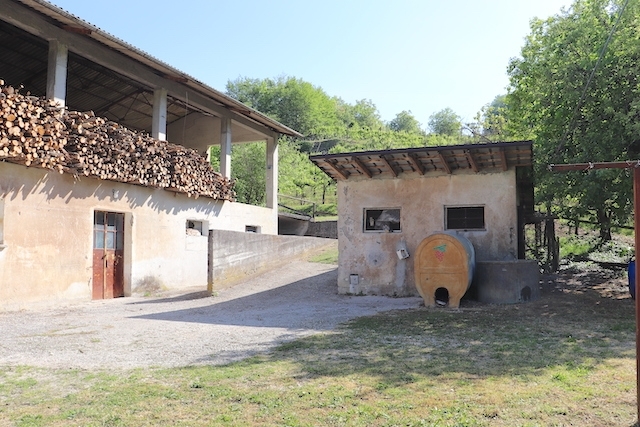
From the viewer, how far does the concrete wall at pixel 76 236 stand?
34.5 feet

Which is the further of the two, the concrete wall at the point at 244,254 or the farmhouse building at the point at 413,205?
the concrete wall at the point at 244,254

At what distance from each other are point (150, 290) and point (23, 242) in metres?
4.14

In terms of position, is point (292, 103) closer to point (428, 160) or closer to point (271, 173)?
point (271, 173)

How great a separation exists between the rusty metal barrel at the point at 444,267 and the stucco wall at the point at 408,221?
1.37 metres

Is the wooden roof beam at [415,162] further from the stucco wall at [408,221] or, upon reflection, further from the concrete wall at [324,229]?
the concrete wall at [324,229]

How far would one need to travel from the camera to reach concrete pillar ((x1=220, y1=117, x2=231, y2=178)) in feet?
59.8

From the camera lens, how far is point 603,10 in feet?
43.5

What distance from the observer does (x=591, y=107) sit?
11.8 m

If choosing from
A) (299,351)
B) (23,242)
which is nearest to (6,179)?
(23,242)

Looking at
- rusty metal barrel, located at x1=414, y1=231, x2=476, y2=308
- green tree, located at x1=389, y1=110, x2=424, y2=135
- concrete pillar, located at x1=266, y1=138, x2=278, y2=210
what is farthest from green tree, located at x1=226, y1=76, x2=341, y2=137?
rusty metal barrel, located at x1=414, y1=231, x2=476, y2=308

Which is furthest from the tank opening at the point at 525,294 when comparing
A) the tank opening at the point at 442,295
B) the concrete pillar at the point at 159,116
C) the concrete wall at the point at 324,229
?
the concrete wall at the point at 324,229

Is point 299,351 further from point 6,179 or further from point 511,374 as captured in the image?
point 6,179

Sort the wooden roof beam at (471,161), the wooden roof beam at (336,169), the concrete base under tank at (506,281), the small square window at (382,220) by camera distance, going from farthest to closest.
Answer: the small square window at (382,220) < the wooden roof beam at (336,169) < the wooden roof beam at (471,161) < the concrete base under tank at (506,281)

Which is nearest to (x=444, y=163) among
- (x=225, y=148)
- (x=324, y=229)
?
(x=225, y=148)
